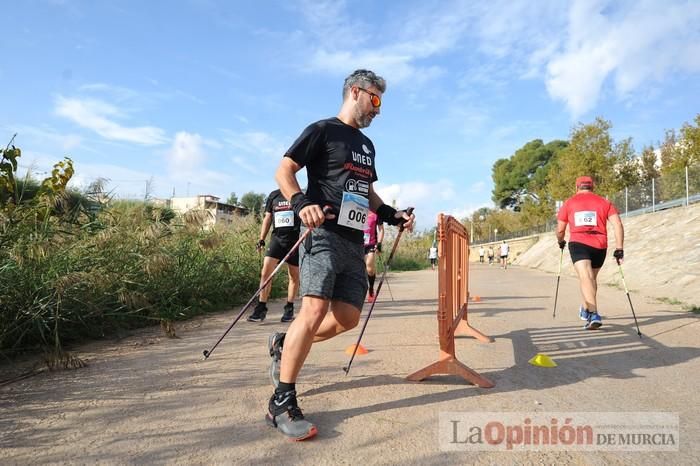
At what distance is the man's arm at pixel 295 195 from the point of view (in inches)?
101

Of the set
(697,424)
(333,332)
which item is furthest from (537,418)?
(333,332)

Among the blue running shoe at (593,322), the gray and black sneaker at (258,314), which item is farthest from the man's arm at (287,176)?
the blue running shoe at (593,322)

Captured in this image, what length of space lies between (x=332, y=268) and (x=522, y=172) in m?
80.3

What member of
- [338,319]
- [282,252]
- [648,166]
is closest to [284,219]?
[282,252]

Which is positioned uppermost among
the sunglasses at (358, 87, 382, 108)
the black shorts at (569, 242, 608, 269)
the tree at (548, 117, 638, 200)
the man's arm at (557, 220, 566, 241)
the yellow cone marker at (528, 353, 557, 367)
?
the tree at (548, 117, 638, 200)

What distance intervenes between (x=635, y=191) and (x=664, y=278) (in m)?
19.2

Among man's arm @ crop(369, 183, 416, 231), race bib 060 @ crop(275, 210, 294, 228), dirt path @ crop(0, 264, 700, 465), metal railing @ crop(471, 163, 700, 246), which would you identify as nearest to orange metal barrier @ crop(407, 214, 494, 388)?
dirt path @ crop(0, 264, 700, 465)

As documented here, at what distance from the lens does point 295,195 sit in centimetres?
269

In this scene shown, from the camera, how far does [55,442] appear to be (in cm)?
234

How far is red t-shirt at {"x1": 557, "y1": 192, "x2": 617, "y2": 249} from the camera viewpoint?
607 cm

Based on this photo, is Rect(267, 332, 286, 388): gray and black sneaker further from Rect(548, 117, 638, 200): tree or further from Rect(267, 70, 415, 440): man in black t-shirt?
Rect(548, 117, 638, 200): tree

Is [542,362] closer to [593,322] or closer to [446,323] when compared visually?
[446,323]

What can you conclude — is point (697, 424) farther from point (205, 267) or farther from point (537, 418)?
point (205, 267)

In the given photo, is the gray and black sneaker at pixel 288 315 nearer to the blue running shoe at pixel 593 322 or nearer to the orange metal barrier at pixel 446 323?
the orange metal barrier at pixel 446 323
